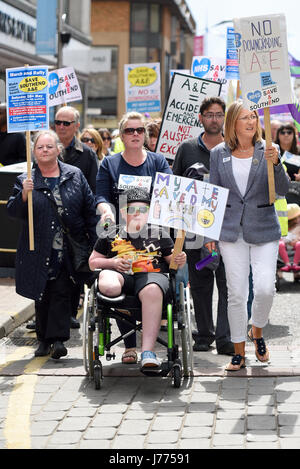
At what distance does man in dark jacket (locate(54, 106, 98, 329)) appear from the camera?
9195 millimetres

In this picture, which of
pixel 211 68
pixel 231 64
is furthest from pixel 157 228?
pixel 211 68

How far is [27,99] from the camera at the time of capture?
7797 mm

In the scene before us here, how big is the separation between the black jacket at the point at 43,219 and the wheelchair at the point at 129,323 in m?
0.90

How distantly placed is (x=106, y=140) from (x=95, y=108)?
3335cm

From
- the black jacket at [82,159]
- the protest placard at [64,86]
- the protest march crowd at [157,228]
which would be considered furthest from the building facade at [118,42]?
the protest march crowd at [157,228]

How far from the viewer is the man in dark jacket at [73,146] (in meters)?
9.20

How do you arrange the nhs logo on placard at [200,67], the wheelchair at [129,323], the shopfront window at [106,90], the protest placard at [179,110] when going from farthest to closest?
the shopfront window at [106,90], the nhs logo on placard at [200,67], the protest placard at [179,110], the wheelchair at [129,323]

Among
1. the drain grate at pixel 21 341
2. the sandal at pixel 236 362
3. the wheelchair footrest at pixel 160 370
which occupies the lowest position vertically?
the drain grate at pixel 21 341

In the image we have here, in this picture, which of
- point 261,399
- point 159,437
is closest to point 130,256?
point 261,399

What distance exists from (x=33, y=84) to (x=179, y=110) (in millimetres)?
2427

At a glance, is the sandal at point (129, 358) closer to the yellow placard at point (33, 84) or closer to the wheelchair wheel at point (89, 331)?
the wheelchair wheel at point (89, 331)

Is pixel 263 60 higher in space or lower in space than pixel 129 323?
higher

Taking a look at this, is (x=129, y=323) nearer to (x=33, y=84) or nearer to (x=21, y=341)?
(x=21, y=341)

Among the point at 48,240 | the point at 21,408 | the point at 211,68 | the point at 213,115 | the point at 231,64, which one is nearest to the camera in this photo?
the point at 21,408
